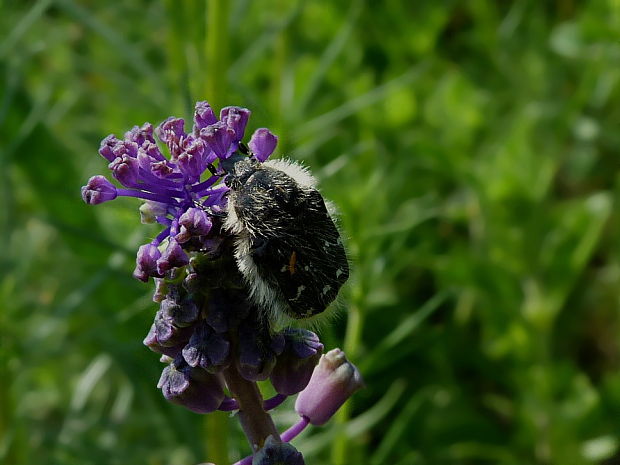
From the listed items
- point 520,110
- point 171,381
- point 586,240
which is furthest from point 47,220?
point 520,110

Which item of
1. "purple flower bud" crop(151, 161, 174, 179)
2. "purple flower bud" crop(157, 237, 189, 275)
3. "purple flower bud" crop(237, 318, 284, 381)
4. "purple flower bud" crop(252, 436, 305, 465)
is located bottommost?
"purple flower bud" crop(252, 436, 305, 465)

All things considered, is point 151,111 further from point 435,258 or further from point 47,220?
point 435,258

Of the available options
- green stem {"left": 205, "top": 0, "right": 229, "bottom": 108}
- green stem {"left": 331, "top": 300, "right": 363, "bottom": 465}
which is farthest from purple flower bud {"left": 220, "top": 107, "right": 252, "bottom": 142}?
green stem {"left": 331, "top": 300, "right": 363, "bottom": 465}

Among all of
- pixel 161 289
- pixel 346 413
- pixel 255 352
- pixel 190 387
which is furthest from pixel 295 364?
pixel 346 413

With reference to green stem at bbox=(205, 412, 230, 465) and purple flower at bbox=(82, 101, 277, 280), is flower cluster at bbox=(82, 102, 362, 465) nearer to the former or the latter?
purple flower at bbox=(82, 101, 277, 280)

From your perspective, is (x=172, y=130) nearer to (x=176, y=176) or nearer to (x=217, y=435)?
(x=176, y=176)
